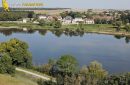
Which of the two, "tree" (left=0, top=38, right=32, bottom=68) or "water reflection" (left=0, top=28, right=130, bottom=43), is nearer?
"tree" (left=0, top=38, right=32, bottom=68)

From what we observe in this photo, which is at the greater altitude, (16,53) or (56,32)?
(16,53)

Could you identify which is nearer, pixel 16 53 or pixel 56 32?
pixel 16 53

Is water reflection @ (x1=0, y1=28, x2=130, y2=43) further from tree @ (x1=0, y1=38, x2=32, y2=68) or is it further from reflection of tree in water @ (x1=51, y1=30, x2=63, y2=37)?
tree @ (x1=0, y1=38, x2=32, y2=68)

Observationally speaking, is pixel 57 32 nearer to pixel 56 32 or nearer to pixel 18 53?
pixel 56 32

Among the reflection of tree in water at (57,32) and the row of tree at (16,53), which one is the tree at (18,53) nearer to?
the row of tree at (16,53)

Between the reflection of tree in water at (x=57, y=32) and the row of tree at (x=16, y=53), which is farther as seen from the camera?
the reflection of tree in water at (x=57, y=32)

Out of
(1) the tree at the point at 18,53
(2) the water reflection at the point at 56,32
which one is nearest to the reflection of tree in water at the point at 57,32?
(2) the water reflection at the point at 56,32

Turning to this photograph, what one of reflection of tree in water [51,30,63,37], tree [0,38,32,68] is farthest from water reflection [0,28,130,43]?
tree [0,38,32,68]

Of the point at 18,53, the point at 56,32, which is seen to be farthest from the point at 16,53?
the point at 56,32

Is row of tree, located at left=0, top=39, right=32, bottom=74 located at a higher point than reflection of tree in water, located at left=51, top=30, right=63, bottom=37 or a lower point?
higher

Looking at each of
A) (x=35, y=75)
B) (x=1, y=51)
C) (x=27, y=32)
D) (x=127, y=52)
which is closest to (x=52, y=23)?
(x=27, y=32)

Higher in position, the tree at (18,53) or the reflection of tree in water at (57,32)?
the tree at (18,53)
